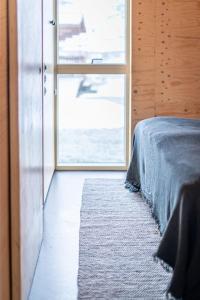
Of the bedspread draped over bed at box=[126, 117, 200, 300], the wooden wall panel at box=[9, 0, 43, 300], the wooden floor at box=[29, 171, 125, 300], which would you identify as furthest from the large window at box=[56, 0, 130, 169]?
the wooden wall panel at box=[9, 0, 43, 300]

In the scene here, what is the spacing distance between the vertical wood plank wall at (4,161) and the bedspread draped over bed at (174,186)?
2.32 ft

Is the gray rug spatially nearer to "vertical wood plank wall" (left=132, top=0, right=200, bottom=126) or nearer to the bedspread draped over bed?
the bedspread draped over bed

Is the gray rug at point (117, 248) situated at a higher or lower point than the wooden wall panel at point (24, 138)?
lower

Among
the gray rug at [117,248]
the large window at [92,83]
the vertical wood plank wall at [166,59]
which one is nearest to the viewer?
the gray rug at [117,248]

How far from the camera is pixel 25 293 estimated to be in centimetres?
249

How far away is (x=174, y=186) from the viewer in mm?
2768

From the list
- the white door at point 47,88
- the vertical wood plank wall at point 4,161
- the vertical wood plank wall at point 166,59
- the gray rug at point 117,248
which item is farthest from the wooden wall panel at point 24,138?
the vertical wood plank wall at point 166,59

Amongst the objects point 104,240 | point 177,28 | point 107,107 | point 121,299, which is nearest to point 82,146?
point 107,107

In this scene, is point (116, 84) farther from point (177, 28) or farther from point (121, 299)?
point (121, 299)

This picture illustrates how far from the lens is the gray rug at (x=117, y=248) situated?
270 cm

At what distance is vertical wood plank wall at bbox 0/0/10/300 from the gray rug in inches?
21.6

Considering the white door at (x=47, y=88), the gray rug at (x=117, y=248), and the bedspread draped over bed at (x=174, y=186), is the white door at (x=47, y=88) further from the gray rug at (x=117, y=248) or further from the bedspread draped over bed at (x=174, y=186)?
the bedspread draped over bed at (x=174, y=186)

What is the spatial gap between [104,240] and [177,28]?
2.63m

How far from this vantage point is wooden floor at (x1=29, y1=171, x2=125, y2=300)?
107 inches
